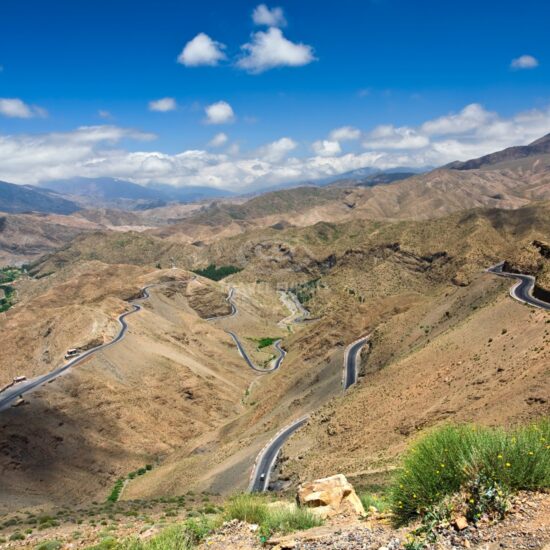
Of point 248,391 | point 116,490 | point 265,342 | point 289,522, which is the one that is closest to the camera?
point 289,522

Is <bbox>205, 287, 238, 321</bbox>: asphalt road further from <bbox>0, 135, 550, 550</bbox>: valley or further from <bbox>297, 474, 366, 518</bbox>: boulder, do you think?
<bbox>297, 474, 366, 518</bbox>: boulder

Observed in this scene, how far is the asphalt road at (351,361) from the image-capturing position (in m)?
58.6

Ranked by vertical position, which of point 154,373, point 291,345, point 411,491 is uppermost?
point 411,491

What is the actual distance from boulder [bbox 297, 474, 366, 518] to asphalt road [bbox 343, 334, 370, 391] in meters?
42.2

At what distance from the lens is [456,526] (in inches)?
344

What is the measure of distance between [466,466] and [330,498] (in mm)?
5938

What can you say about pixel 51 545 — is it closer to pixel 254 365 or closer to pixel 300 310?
pixel 254 365

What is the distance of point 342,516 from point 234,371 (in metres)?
82.2

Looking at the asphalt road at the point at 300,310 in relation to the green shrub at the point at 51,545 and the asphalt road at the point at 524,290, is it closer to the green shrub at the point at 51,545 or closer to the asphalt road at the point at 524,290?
the asphalt road at the point at 524,290

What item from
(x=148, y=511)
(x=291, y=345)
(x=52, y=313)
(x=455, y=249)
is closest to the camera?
(x=148, y=511)

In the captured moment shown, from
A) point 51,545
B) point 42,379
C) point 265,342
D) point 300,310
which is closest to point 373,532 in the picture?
point 51,545

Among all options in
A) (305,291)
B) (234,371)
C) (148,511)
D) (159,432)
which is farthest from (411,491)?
(305,291)

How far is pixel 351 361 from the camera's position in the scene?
6500 cm

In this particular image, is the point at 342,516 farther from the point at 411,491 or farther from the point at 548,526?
the point at 548,526
